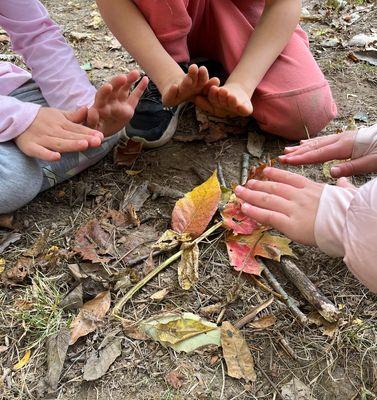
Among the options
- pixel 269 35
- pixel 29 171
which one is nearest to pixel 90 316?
pixel 29 171

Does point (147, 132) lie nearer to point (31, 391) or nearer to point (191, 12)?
point (191, 12)

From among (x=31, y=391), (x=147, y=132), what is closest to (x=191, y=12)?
(x=147, y=132)

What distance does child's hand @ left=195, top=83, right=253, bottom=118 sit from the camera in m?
1.29

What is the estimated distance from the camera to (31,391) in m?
0.96

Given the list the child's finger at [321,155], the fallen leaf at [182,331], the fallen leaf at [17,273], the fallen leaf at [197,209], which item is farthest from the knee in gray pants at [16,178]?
the child's finger at [321,155]

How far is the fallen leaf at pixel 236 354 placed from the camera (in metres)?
0.97

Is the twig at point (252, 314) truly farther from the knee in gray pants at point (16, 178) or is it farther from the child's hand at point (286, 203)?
the knee in gray pants at point (16, 178)

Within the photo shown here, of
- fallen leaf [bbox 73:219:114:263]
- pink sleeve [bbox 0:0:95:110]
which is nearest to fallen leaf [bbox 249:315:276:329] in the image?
fallen leaf [bbox 73:219:114:263]

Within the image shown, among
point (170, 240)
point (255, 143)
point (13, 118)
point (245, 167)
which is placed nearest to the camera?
point (170, 240)

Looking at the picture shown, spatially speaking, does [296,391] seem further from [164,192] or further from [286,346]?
[164,192]

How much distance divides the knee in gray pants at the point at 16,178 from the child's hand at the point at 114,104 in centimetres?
20

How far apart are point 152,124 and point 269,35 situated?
48 centimetres

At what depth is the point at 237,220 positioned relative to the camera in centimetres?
124

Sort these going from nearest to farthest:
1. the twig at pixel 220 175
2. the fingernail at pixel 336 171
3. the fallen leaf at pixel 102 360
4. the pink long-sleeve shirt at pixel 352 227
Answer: the pink long-sleeve shirt at pixel 352 227, the fallen leaf at pixel 102 360, the fingernail at pixel 336 171, the twig at pixel 220 175
